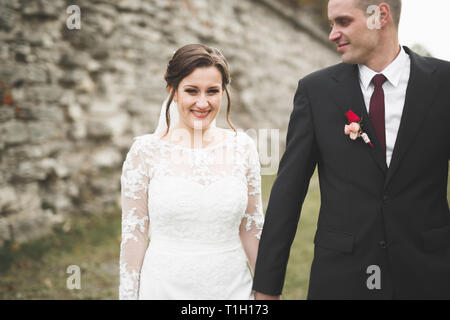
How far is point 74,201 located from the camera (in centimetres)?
672

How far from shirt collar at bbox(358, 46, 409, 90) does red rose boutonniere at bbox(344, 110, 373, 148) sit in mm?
215

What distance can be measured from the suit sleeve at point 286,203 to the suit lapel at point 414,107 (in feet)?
1.55

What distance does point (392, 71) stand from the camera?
2385 millimetres

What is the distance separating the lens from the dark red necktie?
92.0 inches

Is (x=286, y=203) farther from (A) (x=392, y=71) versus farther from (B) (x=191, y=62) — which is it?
(B) (x=191, y=62)

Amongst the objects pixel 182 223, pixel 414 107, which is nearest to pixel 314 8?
pixel 414 107

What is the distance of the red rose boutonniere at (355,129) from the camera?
2311 millimetres

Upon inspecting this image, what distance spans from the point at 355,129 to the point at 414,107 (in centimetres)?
33

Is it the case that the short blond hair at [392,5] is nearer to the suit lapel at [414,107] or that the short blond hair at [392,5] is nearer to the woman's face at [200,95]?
the suit lapel at [414,107]

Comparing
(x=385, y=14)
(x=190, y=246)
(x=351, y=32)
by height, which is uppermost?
(x=385, y=14)

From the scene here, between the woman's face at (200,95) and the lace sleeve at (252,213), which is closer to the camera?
the woman's face at (200,95)

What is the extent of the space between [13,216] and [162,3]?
4.37 meters

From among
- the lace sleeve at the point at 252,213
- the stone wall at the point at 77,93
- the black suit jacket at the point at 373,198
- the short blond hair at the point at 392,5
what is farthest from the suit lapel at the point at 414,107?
the stone wall at the point at 77,93
